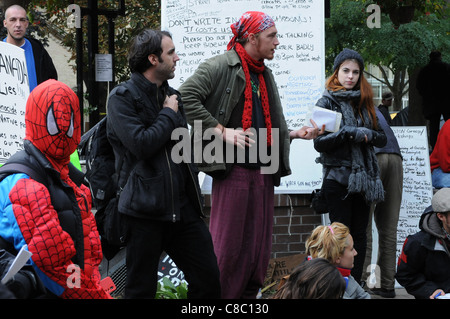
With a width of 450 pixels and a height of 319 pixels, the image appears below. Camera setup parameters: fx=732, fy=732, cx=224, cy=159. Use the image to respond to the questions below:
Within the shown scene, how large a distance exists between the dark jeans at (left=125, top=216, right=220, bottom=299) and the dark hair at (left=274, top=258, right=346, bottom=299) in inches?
30.4

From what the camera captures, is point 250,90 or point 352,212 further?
point 352,212

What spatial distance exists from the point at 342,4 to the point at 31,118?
7.51 metres

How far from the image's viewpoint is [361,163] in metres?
5.53

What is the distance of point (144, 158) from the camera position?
12.9 ft

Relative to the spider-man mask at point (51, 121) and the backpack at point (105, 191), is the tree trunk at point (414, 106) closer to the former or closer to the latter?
the backpack at point (105, 191)

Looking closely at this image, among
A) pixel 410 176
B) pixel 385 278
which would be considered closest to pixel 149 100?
pixel 385 278

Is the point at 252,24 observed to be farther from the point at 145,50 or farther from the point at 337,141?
the point at 337,141

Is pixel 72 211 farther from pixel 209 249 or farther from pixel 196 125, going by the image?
pixel 196 125

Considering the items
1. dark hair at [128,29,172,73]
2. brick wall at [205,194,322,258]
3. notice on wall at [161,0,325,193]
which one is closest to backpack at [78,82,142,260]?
dark hair at [128,29,172,73]

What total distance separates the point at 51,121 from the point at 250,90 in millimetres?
1809

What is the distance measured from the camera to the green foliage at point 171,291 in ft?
18.2

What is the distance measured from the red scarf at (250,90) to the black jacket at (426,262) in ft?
3.82

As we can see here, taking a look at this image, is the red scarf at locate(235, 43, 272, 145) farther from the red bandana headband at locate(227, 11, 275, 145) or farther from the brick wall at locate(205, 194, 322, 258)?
the brick wall at locate(205, 194, 322, 258)

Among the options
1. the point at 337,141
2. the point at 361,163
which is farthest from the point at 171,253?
the point at 361,163
